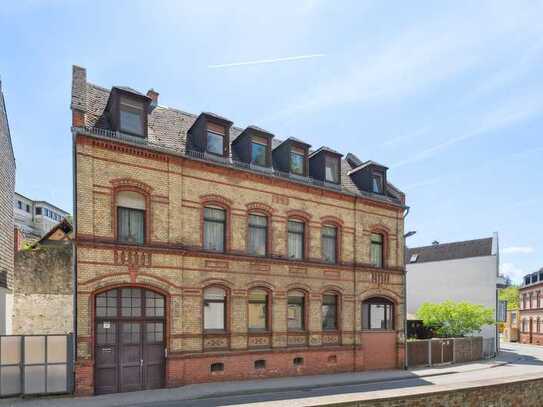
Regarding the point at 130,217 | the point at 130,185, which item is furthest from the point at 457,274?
the point at 130,185

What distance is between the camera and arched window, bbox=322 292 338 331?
72.8 ft

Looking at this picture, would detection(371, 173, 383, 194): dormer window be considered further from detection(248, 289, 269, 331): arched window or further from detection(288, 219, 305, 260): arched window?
detection(248, 289, 269, 331): arched window

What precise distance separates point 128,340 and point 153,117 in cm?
902

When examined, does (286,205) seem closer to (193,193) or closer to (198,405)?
(193,193)

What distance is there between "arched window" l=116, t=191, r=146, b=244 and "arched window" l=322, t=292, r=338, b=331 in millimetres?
9594

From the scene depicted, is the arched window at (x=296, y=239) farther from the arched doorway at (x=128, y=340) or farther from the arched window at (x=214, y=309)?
the arched doorway at (x=128, y=340)

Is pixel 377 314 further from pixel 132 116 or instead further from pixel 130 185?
pixel 132 116

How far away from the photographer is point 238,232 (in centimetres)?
1947

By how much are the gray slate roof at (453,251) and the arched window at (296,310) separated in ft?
72.6

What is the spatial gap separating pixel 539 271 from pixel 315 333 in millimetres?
46580

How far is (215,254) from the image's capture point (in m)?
18.6

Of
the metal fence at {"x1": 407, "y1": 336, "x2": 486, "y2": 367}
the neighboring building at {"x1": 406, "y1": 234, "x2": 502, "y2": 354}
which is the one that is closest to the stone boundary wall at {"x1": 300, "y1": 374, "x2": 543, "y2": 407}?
the metal fence at {"x1": 407, "y1": 336, "x2": 486, "y2": 367}

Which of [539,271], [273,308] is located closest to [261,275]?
[273,308]

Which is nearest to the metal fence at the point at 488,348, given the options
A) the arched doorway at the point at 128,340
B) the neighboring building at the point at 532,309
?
the arched doorway at the point at 128,340
